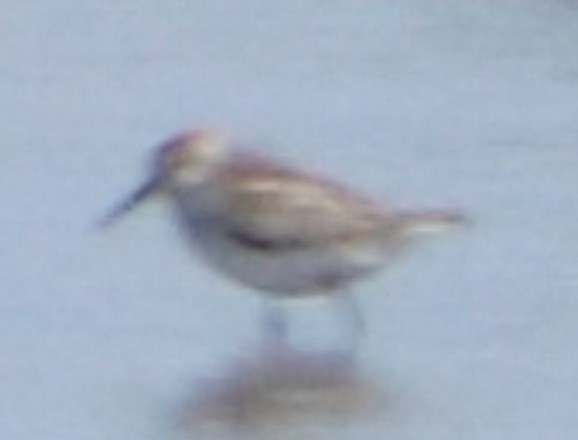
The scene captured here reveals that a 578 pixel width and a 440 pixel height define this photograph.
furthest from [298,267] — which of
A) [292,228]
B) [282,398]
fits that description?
[282,398]

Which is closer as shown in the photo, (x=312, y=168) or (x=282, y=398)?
(x=282, y=398)

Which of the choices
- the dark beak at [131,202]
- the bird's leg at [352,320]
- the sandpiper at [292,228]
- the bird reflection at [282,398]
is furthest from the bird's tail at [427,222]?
the dark beak at [131,202]

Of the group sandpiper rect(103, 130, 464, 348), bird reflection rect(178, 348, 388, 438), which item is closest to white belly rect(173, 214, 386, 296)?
sandpiper rect(103, 130, 464, 348)

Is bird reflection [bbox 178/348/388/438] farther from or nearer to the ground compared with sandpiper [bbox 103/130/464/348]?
nearer to the ground

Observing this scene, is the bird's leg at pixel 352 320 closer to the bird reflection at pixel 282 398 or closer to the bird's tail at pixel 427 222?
the bird reflection at pixel 282 398

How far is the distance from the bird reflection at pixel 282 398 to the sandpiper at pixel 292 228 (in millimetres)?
224

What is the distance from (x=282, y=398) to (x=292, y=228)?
0.55m

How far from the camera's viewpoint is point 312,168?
23.1 ft

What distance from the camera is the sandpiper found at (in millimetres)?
6531

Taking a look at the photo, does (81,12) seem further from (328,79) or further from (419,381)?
(419,381)

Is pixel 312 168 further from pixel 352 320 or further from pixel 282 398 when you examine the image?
pixel 282 398

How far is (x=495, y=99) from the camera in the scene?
7609 millimetres

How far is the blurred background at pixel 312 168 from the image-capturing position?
6016 mm

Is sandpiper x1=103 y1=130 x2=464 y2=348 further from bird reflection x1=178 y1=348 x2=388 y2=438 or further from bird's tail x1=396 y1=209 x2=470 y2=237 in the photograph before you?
bird reflection x1=178 y1=348 x2=388 y2=438
